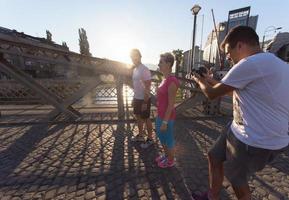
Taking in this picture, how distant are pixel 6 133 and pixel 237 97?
5644 millimetres

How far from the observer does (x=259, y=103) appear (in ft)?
5.96

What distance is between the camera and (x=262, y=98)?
1.79 m

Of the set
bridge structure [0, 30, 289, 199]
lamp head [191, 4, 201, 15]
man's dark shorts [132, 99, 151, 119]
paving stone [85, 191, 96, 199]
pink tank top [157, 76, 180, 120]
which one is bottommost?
paving stone [85, 191, 96, 199]

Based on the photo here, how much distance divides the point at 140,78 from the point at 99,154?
1.66 metres

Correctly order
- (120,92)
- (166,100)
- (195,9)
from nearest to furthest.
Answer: (166,100)
(120,92)
(195,9)

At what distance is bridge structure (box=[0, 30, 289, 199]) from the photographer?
3.16 meters

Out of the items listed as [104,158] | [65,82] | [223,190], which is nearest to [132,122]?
[104,158]

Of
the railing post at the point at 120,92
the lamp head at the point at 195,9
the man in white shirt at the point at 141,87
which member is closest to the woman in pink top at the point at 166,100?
the man in white shirt at the point at 141,87

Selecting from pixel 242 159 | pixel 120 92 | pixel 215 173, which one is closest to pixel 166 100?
pixel 215 173

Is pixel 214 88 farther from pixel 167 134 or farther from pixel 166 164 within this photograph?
pixel 166 164

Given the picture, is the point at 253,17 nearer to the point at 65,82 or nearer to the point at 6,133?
the point at 65,82

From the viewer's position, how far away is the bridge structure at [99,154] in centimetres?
316

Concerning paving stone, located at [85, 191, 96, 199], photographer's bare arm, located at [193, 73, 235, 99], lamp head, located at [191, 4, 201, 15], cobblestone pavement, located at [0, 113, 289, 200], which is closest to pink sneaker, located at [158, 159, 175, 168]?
cobblestone pavement, located at [0, 113, 289, 200]

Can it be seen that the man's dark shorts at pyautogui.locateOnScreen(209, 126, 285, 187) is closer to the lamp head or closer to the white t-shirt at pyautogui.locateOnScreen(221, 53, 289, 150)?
the white t-shirt at pyautogui.locateOnScreen(221, 53, 289, 150)
